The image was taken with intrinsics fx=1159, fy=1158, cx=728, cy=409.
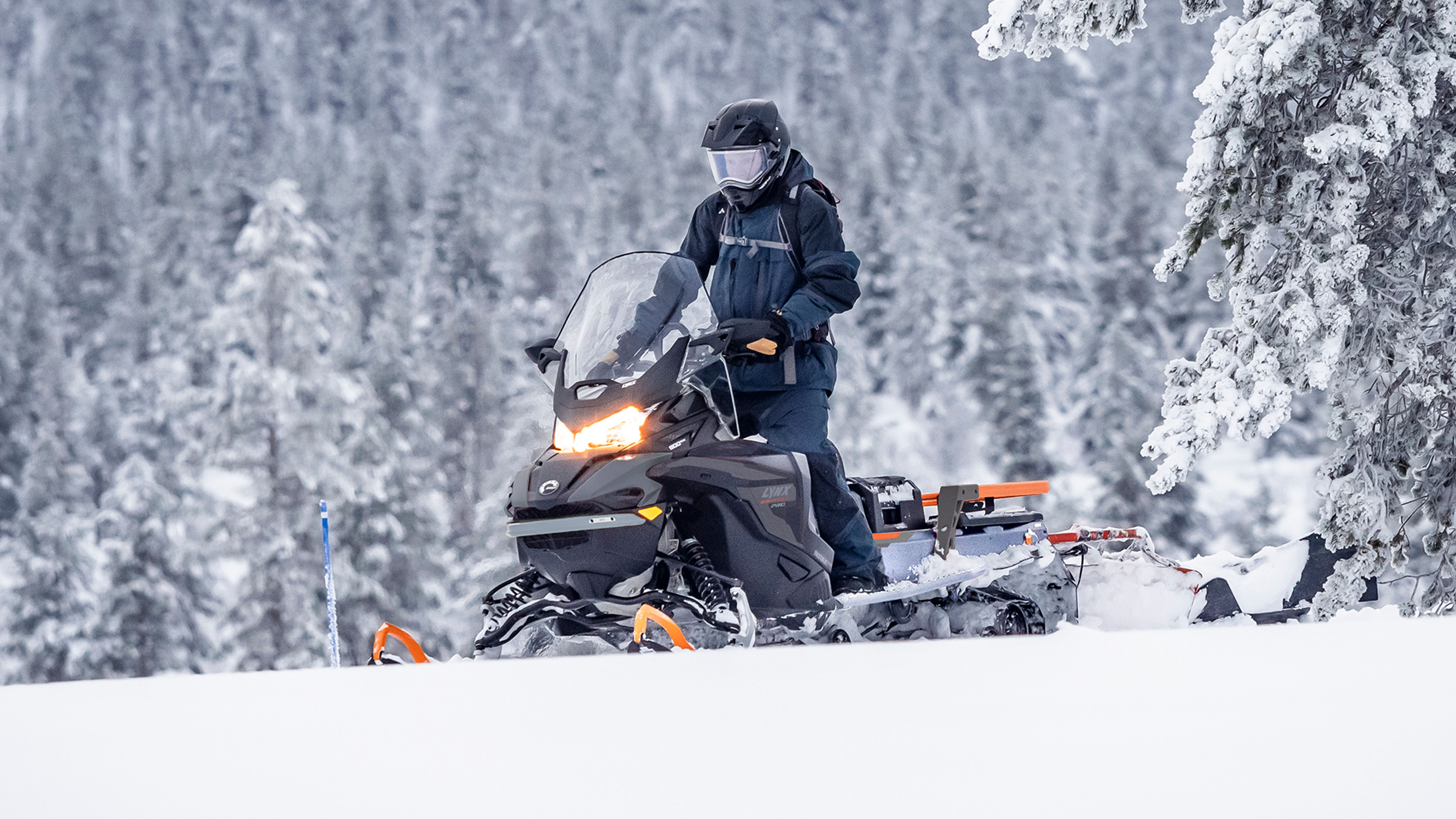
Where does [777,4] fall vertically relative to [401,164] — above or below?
above

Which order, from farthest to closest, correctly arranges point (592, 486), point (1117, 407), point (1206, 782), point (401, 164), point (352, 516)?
1. point (401, 164)
2. point (1117, 407)
3. point (352, 516)
4. point (592, 486)
5. point (1206, 782)

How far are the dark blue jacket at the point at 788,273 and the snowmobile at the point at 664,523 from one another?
0.15 metres

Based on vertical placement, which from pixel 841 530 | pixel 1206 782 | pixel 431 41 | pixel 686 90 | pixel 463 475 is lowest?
pixel 463 475

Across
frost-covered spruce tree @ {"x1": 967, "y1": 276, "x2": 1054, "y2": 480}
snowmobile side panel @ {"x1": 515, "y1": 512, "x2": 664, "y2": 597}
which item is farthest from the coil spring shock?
frost-covered spruce tree @ {"x1": 967, "y1": 276, "x2": 1054, "y2": 480}

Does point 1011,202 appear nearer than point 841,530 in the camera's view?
No

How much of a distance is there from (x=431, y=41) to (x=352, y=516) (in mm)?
114182

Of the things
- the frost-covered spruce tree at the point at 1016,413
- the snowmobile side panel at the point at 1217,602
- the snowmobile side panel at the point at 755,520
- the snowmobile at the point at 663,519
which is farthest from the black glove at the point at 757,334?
the frost-covered spruce tree at the point at 1016,413

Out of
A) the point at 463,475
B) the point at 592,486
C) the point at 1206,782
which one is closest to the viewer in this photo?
the point at 1206,782

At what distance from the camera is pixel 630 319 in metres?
4.73

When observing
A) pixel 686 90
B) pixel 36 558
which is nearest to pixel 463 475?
pixel 36 558

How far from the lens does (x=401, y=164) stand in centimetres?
8844

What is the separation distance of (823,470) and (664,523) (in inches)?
38.1

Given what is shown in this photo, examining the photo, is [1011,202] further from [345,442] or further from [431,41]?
[431,41]

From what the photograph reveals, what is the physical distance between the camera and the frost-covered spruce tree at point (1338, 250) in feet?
18.7
